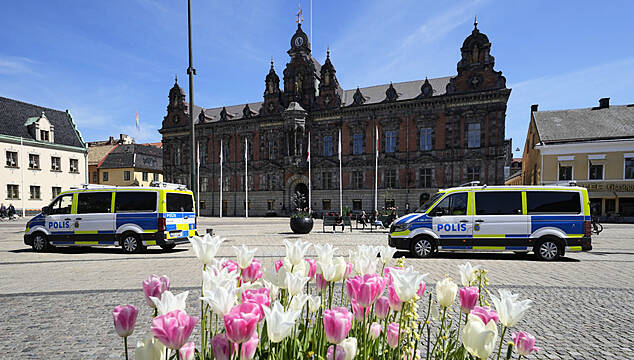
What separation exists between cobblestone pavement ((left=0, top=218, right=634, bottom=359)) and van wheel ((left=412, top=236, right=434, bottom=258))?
0.37 metres

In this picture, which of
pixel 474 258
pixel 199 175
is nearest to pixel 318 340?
pixel 474 258

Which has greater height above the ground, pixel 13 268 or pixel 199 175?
pixel 199 175

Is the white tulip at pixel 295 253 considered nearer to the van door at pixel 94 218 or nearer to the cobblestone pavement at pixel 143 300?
the cobblestone pavement at pixel 143 300

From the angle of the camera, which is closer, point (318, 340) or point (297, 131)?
point (318, 340)

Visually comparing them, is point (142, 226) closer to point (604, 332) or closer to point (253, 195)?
point (604, 332)

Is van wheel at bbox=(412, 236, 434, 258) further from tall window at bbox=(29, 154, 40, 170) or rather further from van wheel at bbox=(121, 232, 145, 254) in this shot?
tall window at bbox=(29, 154, 40, 170)

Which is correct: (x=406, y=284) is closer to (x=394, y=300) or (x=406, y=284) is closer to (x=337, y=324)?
(x=394, y=300)

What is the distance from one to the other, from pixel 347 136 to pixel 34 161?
120 ft

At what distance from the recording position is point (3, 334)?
4.24 metres

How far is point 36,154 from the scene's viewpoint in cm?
3516

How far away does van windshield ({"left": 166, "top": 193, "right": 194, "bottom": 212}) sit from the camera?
36.3 ft

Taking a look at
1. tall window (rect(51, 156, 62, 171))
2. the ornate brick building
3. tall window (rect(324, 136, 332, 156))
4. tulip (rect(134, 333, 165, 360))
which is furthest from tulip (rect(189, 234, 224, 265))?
tall window (rect(51, 156, 62, 171))

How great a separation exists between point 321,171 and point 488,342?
35133mm

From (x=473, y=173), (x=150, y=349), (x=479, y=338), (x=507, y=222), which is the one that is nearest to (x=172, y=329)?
(x=150, y=349)
